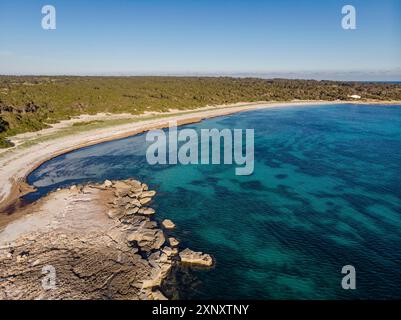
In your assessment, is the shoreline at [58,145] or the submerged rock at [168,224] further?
the shoreline at [58,145]

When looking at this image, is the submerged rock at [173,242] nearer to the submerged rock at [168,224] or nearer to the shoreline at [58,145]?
the submerged rock at [168,224]

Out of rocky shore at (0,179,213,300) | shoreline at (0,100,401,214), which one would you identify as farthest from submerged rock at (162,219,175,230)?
shoreline at (0,100,401,214)

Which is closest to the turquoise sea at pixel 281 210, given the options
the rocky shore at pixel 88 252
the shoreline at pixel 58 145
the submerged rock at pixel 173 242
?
the submerged rock at pixel 173 242

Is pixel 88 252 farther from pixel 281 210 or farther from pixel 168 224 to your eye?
pixel 281 210

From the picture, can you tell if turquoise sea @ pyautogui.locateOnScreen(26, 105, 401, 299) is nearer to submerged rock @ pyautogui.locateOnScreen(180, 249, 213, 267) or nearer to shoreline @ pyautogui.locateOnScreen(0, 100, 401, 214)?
submerged rock @ pyautogui.locateOnScreen(180, 249, 213, 267)

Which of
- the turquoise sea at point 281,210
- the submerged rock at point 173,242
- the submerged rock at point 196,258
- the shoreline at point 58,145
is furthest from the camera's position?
the shoreline at point 58,145

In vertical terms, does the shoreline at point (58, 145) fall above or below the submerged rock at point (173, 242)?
above
